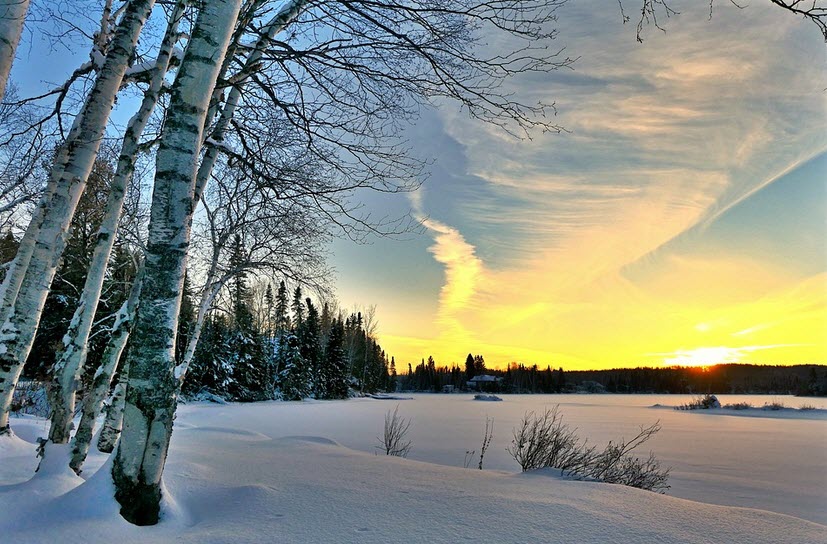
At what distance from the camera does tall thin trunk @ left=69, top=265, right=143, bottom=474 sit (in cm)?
353

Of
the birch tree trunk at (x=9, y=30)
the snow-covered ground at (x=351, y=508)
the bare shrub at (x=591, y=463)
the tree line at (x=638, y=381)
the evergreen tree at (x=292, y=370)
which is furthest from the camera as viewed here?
the tree line at (x=638, y=381)

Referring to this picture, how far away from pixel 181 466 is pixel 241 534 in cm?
191

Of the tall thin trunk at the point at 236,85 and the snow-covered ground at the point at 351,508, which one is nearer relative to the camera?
the snow-covered ground at the point at 351,508

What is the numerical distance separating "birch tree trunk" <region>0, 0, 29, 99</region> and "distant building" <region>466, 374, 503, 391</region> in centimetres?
10022

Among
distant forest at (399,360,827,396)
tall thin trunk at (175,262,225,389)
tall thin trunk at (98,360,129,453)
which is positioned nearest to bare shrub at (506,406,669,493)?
tall thin trunk at (98,360,129,453)

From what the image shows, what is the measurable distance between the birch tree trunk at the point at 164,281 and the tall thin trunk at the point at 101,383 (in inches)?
57.9

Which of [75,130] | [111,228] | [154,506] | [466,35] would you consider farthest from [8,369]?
[466,35]

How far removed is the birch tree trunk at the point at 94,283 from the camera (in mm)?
3648

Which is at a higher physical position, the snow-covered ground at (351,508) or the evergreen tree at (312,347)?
the evergreen tree at (312,347)

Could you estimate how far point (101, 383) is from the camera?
393 centimetres

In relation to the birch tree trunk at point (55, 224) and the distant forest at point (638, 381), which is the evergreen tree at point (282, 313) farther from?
the distant forest at point (638, 381)

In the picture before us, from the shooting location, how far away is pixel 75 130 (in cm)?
392

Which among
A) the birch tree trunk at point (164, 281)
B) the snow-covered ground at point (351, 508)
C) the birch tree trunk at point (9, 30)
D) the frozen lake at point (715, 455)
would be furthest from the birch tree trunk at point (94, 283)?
the frozen lake at point (715, 455)

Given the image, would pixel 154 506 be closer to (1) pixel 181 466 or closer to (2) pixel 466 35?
(1) pixel 181 466
